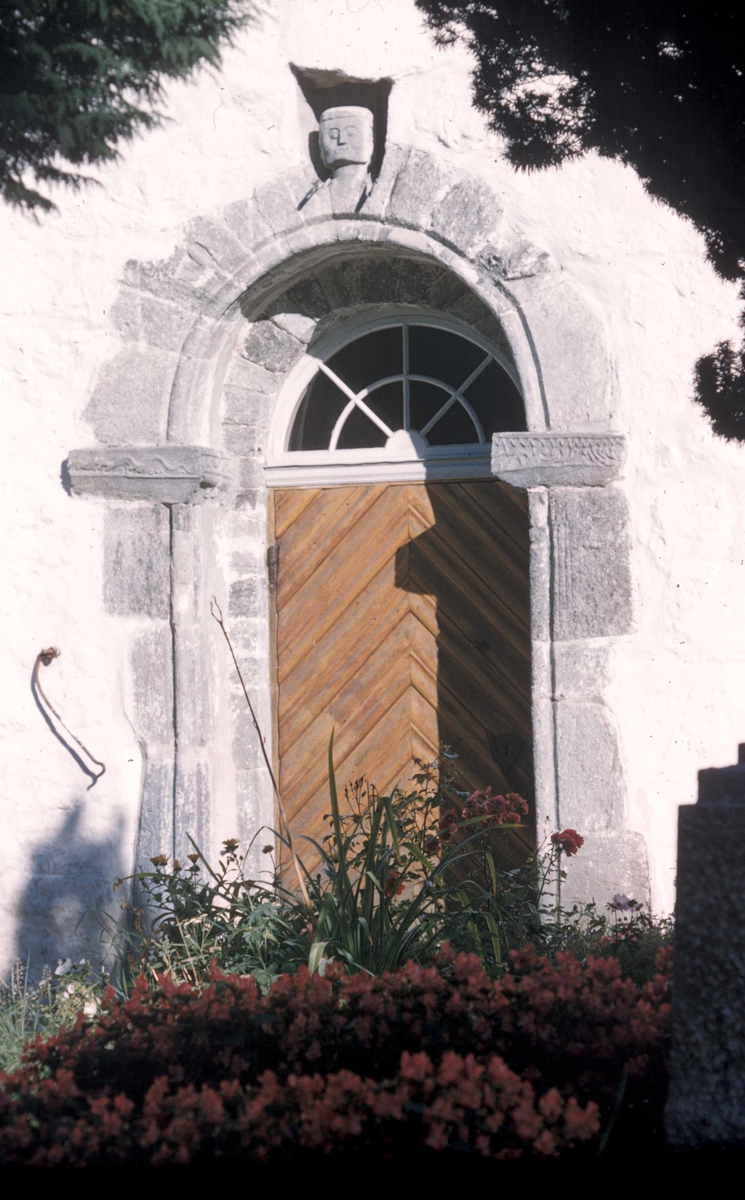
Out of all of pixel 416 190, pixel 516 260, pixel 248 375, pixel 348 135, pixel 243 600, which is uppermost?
pixel 348 135

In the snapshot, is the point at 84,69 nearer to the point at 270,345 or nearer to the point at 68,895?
the point at 270,345

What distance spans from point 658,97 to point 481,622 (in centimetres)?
190

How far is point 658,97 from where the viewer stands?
2088 millimetres

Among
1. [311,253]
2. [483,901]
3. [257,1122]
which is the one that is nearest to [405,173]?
[311,253]

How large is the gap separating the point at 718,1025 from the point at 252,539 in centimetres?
256

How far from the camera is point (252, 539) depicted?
3801 millimetres

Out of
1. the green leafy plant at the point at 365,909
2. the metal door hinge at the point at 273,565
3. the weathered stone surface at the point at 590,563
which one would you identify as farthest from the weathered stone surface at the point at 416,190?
the green leafy plant at the point at 365,909

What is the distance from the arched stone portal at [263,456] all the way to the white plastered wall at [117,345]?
75 millimetres

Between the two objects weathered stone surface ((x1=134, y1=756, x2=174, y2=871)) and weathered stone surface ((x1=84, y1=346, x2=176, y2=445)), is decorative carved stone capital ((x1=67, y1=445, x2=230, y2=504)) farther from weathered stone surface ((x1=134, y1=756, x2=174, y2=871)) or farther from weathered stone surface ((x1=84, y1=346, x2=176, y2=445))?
weathered stone surface ((x1=134, y1=756, x2=174, y2=871))

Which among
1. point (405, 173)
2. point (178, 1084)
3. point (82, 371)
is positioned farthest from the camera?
point (82, 371)

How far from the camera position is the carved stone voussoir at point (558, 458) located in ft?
10.1

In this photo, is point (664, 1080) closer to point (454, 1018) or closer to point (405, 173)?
point (454, 1018)

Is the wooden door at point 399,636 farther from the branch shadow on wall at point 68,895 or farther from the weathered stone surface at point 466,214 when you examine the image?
→ the weathered stone surface at point 466,214

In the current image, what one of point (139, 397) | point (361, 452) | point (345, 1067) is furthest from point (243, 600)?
point (345, 1067)
